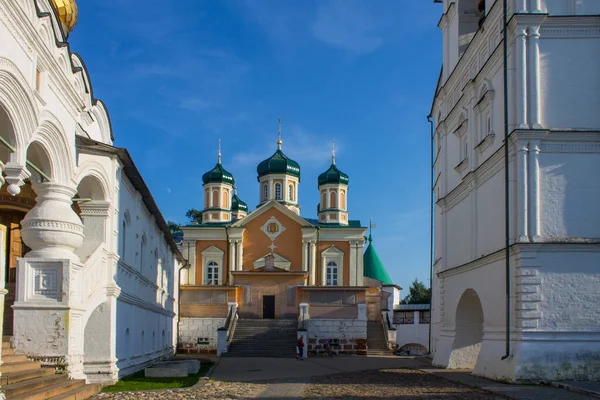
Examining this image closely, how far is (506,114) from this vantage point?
54.0 ft

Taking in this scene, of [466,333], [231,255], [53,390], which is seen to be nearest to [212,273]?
[231,255]

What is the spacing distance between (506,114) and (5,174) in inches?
413

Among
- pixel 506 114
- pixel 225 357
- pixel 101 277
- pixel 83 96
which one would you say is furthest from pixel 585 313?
pixel 225 357

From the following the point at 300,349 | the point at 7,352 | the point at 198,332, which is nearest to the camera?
the point at 7,352

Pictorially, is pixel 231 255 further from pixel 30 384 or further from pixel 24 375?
pixel 30 384

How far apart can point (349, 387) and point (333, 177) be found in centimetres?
2934

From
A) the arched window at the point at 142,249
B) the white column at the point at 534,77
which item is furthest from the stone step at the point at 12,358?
the white column at the point at 534,77

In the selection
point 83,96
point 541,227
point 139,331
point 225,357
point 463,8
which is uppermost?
point 463,8

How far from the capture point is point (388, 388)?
1520cm

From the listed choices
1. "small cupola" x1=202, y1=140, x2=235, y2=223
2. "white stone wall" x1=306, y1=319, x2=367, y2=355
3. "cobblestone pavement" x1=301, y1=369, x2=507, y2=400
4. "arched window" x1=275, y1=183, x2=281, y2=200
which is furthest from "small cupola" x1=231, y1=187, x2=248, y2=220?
"cobblestone pavement" x1=301, y1=369, x2=507, y2=400

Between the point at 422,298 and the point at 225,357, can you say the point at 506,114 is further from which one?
the point at 422,298

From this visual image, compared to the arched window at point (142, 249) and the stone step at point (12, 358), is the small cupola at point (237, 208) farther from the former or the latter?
the stone step at point (12, 358)

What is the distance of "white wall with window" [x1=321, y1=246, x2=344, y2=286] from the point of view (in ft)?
133

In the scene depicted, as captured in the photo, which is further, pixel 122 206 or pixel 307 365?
pixel 307 365
